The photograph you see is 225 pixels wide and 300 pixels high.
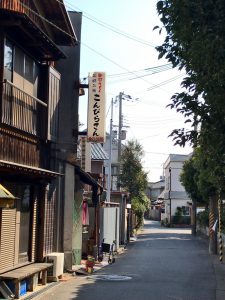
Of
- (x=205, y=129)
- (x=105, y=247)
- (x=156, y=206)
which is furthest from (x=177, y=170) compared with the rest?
(x=205, y=129)

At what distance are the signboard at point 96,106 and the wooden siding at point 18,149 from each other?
3.80 m

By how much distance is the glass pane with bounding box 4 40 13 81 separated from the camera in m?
12.3

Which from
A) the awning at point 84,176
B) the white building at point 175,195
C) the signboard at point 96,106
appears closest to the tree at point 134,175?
the white building at point 175,195

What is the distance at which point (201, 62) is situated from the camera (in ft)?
23.0

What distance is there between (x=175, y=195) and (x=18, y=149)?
62.0 metres

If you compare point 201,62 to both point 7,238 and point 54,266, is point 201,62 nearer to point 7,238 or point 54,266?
point 7,238

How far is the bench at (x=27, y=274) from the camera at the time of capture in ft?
38.2

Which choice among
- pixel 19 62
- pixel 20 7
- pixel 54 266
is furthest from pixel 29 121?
pixel 54 266

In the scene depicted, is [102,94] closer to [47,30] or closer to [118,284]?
[47,30]

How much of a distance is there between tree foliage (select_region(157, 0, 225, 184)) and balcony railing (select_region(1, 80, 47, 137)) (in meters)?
4.92

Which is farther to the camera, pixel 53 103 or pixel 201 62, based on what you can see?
pixel 53 103

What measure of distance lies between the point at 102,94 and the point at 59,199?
159 inches

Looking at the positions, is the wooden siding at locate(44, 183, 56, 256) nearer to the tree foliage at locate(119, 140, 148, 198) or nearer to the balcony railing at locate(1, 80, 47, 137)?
the balcony railing at locate(1, 80, 47, 137)

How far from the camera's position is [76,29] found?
18.3 metres
